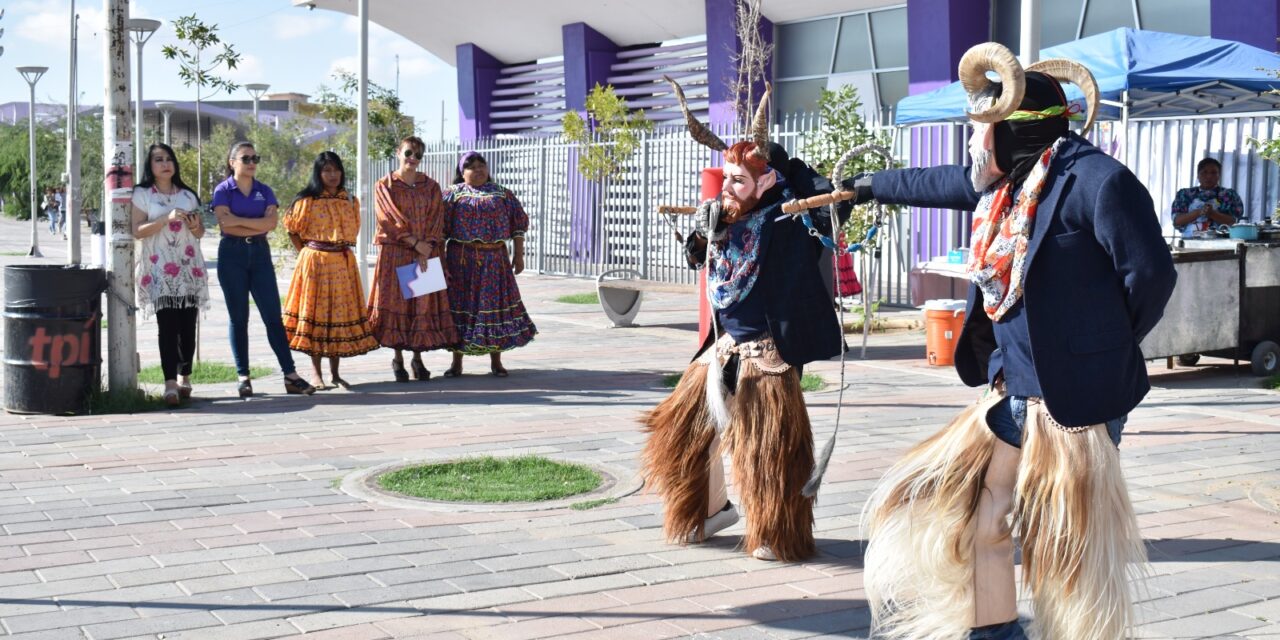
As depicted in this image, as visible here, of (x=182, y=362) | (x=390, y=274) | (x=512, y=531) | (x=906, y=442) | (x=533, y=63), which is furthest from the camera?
(x=533, y=63)

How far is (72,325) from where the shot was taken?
364 inches

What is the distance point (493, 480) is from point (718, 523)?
1610mm

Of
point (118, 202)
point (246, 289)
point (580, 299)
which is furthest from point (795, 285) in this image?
point (580, 299)

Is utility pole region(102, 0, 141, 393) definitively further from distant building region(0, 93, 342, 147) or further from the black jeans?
distant building region(0, 93, 342, 147)

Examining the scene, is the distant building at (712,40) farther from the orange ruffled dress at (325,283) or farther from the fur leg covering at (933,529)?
the fur leg covering at (933,529)

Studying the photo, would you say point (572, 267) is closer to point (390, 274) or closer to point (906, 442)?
point (390, 274)

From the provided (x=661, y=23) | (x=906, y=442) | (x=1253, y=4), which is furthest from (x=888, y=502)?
(x=661, y=23)

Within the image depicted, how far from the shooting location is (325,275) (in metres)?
10.4

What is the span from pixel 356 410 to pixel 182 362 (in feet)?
4.43

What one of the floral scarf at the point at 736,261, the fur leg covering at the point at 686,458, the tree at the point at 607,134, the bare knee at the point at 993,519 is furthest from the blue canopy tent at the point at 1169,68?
the bare knee at the point at 993,519

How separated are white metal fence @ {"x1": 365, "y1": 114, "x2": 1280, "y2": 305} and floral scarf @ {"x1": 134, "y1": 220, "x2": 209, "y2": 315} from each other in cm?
504

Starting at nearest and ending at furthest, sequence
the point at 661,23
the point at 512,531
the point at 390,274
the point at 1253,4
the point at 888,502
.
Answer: the point at 888,502
the point at 512,531
the point at 390,274
the point at 1253,4
the point at 661,23

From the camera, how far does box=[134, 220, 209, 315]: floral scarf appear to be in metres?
9.70

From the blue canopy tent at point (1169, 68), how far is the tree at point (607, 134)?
7856mm
